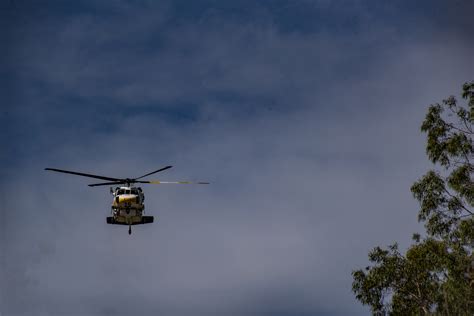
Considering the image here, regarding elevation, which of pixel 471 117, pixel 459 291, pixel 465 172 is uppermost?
pixel 471 117

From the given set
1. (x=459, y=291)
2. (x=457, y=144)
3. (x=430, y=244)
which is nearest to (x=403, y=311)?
(x=430, y=244)

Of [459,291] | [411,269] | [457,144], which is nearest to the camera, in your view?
[459,291]

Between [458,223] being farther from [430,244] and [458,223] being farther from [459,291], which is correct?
[459,291]

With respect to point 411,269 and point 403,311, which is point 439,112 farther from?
point 403,311

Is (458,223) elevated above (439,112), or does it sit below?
below

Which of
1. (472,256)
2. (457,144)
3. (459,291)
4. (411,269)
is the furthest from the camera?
(411,269)

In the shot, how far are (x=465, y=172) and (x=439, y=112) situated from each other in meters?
5.13

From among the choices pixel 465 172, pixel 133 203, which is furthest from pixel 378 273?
pixel 133 203

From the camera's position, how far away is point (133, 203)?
39.2 meters

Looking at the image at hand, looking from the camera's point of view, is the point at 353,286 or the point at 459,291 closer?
the point at 459,291

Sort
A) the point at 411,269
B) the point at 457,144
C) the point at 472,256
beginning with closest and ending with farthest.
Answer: the point at 472,256, the point at 457,144, the point at 411,269

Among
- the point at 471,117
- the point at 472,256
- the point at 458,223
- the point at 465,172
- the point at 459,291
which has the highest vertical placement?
the point at 471,117

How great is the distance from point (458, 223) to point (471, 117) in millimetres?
7206

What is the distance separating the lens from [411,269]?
1693 inches
